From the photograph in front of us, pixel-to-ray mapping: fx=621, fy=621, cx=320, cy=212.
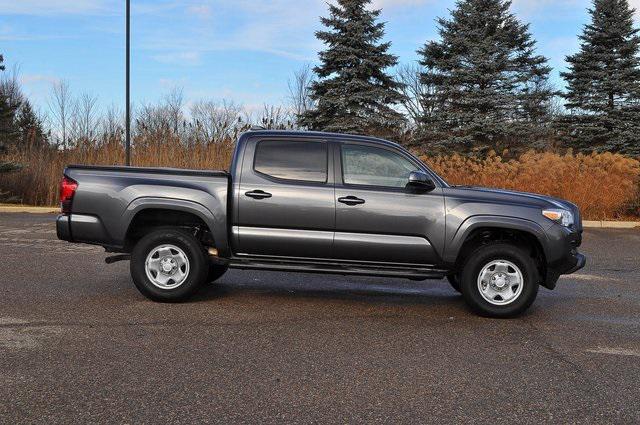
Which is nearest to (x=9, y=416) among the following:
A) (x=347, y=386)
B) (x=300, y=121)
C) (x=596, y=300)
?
(x=347, y=386)

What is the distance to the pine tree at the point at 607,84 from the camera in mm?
30469

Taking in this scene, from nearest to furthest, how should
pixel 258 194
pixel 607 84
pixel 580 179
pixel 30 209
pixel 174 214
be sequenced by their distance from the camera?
pixel 258 194, pixel 174 214, pixel 580 179, pixel 30 209, pixel 607 84

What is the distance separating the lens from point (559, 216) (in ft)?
20.5

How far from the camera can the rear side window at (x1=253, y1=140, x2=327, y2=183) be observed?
6555 millimetres

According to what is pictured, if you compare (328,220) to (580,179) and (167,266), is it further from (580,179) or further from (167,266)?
→ (580,179)

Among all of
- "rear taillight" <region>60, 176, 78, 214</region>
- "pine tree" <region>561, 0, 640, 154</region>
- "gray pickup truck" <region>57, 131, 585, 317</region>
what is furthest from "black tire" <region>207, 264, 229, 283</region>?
"pine tree" <region>561, 0, 640, 154</region>

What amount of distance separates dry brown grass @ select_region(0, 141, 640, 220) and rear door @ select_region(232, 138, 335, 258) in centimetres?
1161

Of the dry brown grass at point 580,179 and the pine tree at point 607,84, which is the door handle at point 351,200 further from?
the pine tree at point 607,84

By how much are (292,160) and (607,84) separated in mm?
28906

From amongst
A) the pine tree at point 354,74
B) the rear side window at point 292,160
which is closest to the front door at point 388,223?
the rear side window at point 292,160

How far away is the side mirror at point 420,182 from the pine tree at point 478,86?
20.6 m

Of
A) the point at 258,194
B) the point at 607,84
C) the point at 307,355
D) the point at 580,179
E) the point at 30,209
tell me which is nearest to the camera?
the point at 307,355

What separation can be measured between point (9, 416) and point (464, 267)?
4328 mm

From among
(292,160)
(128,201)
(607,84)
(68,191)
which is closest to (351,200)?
(292,160)
